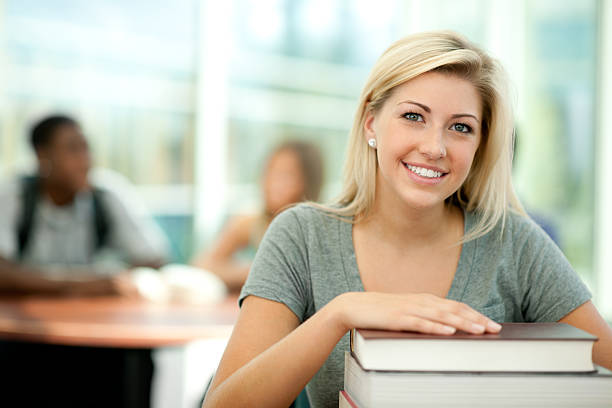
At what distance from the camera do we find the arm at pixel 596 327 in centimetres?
112

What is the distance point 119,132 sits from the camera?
4.58 m

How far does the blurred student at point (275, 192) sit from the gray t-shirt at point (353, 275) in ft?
5.29

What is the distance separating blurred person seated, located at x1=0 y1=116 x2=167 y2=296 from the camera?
3020 millimetres

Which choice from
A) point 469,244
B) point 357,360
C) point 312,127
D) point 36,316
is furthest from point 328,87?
point 357,360

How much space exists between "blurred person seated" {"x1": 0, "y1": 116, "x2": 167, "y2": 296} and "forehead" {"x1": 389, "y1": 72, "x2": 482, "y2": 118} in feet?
6.72

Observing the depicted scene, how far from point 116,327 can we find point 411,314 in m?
1.33

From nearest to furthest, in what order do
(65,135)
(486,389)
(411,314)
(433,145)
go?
(486,389) → (411,314) → (433,145) → (65,135)

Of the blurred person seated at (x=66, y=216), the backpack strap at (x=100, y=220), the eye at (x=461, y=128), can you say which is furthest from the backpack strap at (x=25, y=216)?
the eye at (x=461, y=128)

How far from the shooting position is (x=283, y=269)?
1.22 metres

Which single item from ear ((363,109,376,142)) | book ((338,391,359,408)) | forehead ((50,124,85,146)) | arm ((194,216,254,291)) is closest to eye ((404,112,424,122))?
ear ((363,109,376,142))

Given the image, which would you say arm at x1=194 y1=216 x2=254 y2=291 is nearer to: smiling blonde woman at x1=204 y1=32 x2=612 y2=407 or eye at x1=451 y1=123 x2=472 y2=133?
smiling blonde woman at x1=204 y1=32 x2=612 y2=407

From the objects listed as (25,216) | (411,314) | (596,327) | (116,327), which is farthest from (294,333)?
(25,216)

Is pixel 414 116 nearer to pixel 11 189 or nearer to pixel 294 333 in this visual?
pixel 294 333

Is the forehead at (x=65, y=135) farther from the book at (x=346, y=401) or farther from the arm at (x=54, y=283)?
the book at (x=346, y=401)
